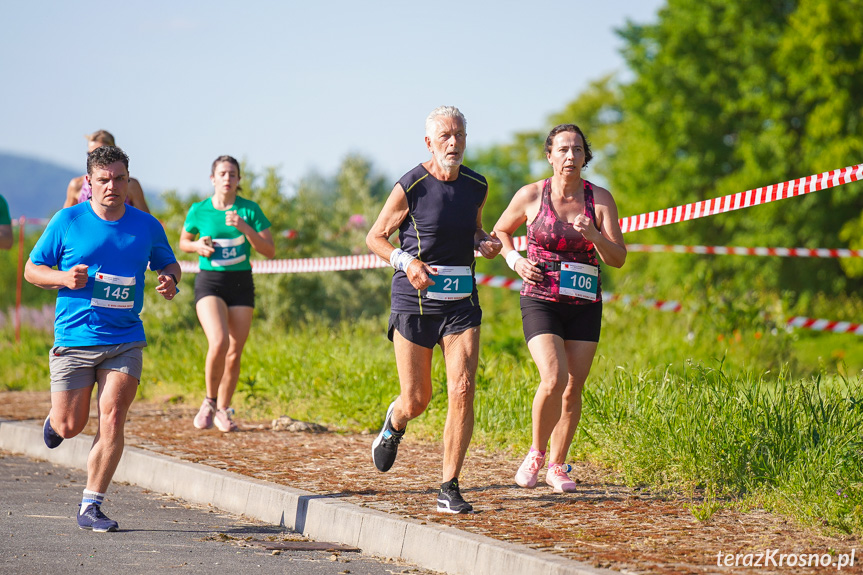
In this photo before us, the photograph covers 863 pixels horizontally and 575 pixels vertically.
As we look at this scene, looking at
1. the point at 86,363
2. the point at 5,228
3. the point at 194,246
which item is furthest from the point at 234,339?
the point at 86,363

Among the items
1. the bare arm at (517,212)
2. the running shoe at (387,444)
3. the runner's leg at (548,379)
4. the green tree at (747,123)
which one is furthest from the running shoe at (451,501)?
the green tree at (747,123)

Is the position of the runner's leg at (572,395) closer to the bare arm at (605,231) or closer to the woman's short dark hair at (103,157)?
the bare arm at (605,231)

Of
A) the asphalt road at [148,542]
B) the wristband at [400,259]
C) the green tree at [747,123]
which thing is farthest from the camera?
the green tree at [747,123]

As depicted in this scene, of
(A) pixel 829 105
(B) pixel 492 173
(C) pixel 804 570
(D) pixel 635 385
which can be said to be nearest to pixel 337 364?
(D) pixel 635 385

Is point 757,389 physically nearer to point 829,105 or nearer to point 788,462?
point 788,462

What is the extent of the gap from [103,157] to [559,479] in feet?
10.6

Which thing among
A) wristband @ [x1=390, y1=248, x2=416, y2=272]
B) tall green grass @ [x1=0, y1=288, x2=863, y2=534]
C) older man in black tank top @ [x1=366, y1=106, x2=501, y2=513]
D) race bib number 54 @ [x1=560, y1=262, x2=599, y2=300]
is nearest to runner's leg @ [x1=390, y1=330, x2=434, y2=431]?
older man in black tank top @ [x1=366, y1=106, x2=501, y2=513]

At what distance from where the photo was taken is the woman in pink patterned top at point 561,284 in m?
6.40

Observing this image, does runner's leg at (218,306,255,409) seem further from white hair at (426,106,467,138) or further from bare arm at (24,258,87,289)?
white hair at (426,106,467,138)

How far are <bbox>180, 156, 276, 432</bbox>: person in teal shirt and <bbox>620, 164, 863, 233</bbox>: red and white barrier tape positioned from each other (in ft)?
10.4

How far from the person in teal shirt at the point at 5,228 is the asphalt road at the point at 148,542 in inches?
64.6

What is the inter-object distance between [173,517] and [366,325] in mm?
7024

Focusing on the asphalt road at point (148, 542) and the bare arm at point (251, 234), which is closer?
the asphalt road at point (148, 542)

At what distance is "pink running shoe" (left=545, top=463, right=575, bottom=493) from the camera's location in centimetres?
653
